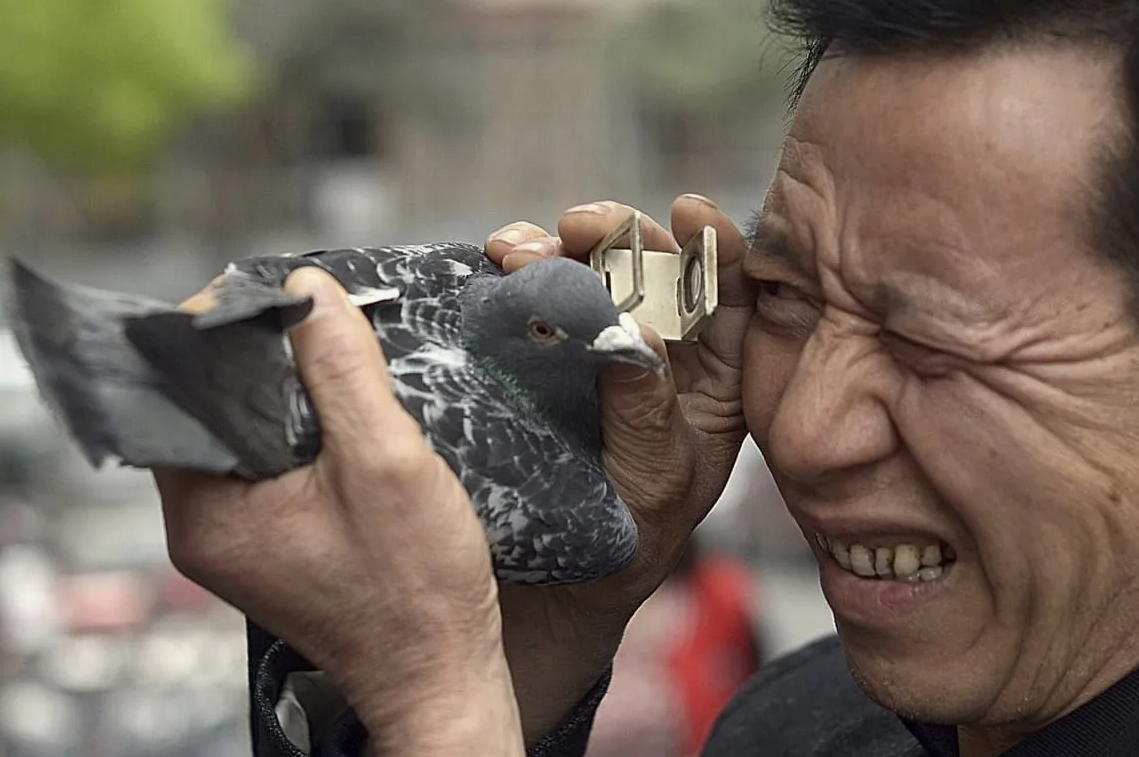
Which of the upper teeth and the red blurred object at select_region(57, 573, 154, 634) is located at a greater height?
the upper teeth

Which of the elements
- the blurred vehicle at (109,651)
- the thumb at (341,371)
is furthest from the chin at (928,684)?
the blurred vehicle at (109,651)

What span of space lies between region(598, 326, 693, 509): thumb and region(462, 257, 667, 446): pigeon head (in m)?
0.03

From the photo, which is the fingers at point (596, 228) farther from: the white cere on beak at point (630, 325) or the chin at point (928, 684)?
the chin at point (928, 684)

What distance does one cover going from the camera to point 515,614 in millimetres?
2242

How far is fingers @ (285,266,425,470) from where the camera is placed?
146 centimetres

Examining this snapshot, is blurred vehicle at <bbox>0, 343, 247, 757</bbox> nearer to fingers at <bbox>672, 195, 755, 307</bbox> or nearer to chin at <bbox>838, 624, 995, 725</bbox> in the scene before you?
fingers at <bbox>672, 195, 755, 307</bbox>

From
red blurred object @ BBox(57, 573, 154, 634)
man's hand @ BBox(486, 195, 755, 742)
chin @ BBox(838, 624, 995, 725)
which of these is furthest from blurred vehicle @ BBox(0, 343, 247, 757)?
chin @ BBox(838, 624, 995, 725)

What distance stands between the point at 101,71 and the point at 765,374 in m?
22.4

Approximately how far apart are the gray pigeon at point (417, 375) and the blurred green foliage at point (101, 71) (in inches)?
817

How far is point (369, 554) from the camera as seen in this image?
1488mm

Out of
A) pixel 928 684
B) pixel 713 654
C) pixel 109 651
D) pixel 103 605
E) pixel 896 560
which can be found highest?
pixel 896 560

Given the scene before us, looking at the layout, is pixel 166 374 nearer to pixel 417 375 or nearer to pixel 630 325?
pixel 417 375

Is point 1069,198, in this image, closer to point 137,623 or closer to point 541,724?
point 541,724

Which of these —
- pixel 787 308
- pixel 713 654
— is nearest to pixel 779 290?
pixel 787 308
